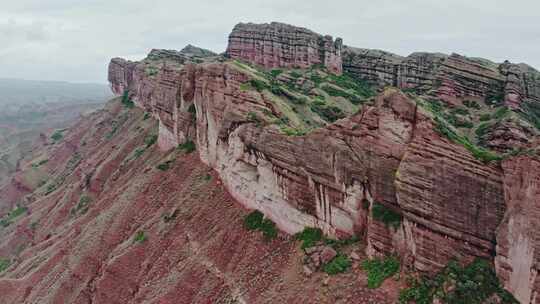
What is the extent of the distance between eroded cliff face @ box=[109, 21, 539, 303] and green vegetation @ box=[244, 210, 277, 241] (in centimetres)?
56

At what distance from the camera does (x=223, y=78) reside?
38188 mm

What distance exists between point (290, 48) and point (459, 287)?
66.3 metres

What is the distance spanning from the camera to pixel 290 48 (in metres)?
80.8

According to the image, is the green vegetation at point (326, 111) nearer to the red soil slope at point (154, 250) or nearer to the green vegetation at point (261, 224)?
the red soil slope at point (154, 250)

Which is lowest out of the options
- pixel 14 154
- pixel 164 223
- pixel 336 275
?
pixel 14 154

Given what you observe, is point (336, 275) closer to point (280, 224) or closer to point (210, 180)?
point (280, 224)

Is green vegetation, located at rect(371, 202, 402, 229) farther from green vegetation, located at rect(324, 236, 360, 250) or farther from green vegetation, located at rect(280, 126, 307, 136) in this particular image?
green vegetation, located at rect(280, 126, 307, 136)

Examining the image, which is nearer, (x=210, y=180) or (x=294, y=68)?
(x=210, y=180)

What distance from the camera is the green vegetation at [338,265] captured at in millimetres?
24562

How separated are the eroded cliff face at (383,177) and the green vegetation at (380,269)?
459 millimetres

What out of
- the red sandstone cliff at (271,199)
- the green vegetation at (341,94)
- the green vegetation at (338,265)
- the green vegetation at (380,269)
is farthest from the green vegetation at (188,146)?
the green vegetation at (380,269)

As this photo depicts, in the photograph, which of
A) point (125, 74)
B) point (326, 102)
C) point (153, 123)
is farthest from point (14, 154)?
point (326, 102)

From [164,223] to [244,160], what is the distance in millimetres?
10144

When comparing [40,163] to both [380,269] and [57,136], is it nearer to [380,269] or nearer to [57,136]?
[57,136]
